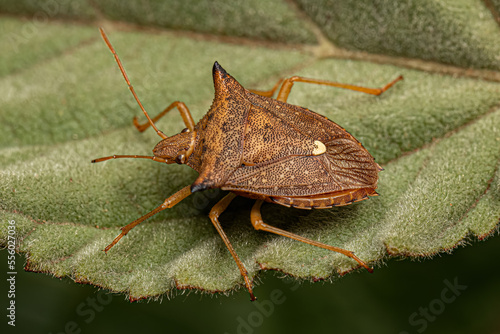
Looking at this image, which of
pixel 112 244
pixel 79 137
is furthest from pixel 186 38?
pixel 112 244

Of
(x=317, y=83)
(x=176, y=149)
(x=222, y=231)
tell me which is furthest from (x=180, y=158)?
(x=317, y=83)

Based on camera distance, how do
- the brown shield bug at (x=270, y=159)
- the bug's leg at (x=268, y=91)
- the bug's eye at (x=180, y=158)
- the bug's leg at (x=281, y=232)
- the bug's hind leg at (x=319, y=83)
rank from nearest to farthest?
the bug's leg at (x=281, y=232) → the brown shield bug at (x=270, y=159) → the bug's eye at (x=180, y=158) → the bug's hind leg at (x=319, y=83) → the bug's leg at (x=268, y=91)

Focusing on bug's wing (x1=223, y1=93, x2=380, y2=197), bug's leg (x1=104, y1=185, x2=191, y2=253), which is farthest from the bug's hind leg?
bug's leg (x1=104, y1=185, x2=191, y2=253)

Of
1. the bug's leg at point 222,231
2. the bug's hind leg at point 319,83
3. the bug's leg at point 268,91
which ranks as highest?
the bug's hind leg at point 319,83

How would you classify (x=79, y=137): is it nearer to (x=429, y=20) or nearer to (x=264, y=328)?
(x=264, y=328)

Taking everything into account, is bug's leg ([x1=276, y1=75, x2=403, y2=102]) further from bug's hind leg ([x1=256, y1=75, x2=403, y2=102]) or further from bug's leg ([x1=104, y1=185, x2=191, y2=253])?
bug's leg ([x1=104, y1=185, x2=191, y2=253])

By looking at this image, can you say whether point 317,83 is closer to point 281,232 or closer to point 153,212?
point 281,232

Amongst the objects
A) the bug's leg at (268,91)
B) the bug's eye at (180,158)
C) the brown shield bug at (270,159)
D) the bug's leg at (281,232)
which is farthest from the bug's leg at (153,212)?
the bug's leg at (268,91)

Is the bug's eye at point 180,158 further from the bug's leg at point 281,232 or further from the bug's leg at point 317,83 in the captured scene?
the bug's leg at point 317,83
